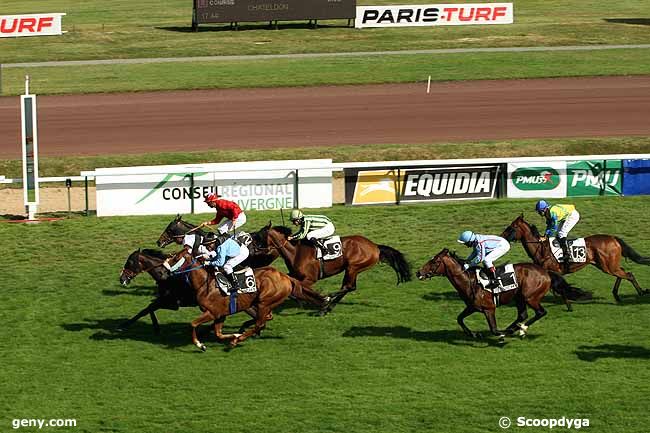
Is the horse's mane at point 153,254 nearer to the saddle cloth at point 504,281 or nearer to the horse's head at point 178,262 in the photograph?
the horse's head at point 178,262

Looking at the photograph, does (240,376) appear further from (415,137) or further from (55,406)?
(415,137)

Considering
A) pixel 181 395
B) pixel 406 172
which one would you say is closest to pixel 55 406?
pixel 181 395

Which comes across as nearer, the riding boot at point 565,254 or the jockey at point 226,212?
the riding boot at point 565,254

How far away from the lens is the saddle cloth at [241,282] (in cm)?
1822

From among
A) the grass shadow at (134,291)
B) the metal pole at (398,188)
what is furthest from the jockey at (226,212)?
the metal pole at (398,188)

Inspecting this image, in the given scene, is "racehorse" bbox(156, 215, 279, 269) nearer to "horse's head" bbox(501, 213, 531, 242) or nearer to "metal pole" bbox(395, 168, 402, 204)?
"horse's head" bbox(501, 213, 531, 242)

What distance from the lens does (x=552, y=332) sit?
19.2 meters

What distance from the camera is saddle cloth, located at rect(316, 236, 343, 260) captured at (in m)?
20.4

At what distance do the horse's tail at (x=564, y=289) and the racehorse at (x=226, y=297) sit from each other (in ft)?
15.1

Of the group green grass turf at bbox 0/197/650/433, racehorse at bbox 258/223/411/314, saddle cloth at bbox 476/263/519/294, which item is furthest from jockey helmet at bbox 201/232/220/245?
saddle cloth at bbox 476/263/519/294

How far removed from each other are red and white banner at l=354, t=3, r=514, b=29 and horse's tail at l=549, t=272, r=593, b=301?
38558 mm

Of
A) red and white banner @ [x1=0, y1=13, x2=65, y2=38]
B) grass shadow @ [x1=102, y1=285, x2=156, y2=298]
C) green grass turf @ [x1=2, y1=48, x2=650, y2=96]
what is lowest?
Result: grass shadow @ [x1=102, y1=285, x2=156, y2=298]

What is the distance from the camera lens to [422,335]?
19281 mm

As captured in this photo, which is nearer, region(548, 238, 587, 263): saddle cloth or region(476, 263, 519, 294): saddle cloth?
region(476, 263, 519, 294): saddle cloth
